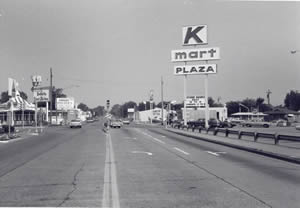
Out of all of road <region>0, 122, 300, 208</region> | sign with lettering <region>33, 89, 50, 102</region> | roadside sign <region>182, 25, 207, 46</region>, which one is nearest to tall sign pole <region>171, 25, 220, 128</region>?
roadside sign <region>182, 25, 207, 46</region>

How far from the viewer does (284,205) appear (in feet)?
23.6

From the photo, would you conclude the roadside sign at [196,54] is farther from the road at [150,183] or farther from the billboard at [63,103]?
the billboard at [63,103]

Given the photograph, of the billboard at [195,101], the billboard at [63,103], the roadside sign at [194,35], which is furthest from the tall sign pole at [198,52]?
the billboard at [63,103]

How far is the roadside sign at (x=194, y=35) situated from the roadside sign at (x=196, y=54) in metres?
1.07

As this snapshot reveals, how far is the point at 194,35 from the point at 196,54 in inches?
93.0

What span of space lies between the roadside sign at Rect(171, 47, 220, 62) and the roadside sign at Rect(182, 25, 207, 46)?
3.52 feet

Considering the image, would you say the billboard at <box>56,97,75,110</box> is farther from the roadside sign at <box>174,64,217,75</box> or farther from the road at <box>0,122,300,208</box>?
the road at <box>0,122,300,208</box>

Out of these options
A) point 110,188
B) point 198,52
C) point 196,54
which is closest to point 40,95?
point 196,54

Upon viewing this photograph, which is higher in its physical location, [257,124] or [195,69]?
[195,69]

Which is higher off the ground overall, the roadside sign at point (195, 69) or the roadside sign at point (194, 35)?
the roadside sign at point (194, 35)

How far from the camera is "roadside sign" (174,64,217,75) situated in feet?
140

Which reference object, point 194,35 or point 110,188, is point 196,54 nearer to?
point 194,35

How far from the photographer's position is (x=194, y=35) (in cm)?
4281

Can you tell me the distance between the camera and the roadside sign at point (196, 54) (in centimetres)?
4264
